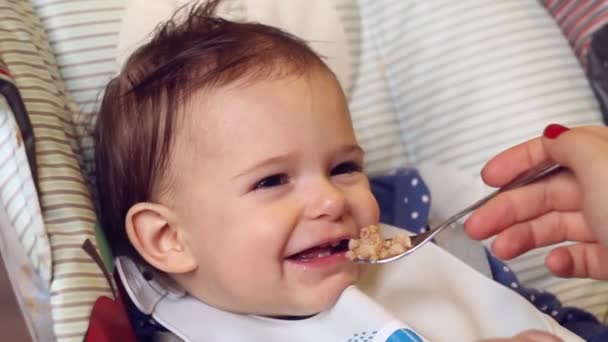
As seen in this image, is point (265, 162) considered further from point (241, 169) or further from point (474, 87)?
point (474, 87)

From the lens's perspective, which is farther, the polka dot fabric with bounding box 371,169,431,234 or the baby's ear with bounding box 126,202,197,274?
the polka dot fabric with bounding box 371,169,431,234

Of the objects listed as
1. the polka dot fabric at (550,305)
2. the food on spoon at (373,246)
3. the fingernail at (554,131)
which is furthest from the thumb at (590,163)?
the polka dot fabric at (550,305)

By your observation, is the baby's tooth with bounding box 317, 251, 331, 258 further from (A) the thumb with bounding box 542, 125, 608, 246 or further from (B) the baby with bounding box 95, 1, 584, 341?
(A) the thumb with bounding box 542, 125, 608, 246

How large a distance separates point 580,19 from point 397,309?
495mm

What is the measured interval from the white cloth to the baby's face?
0.09 feet

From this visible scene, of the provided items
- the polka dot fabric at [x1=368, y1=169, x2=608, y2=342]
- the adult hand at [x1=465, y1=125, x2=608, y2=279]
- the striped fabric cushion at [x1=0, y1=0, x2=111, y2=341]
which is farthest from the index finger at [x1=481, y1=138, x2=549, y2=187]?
the striped fabric cushion at [x1=0, y1=0, x2=111, y2=341]

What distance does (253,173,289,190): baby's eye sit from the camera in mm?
768

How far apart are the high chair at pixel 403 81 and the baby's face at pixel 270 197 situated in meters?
0.12

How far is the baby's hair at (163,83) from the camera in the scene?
0.79 m

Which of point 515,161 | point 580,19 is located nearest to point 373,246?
point 515,161

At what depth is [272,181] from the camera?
2.54 feet

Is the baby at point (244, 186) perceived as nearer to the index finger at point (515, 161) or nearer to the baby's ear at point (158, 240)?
the baby's ear at point (158, 240)

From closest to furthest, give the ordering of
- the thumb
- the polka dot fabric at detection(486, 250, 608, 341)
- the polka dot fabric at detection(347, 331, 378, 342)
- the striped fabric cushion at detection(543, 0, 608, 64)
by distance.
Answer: the thumb → the polka dot fabric at detection(347, 331, 378, 342) → the polka dot fabric at detection(486, 250, 608, 341) → the striped fabric cushion at detection(543, 0, 608, 64)

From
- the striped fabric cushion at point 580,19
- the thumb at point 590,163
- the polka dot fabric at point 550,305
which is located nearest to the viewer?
the thumb at point 590,163
